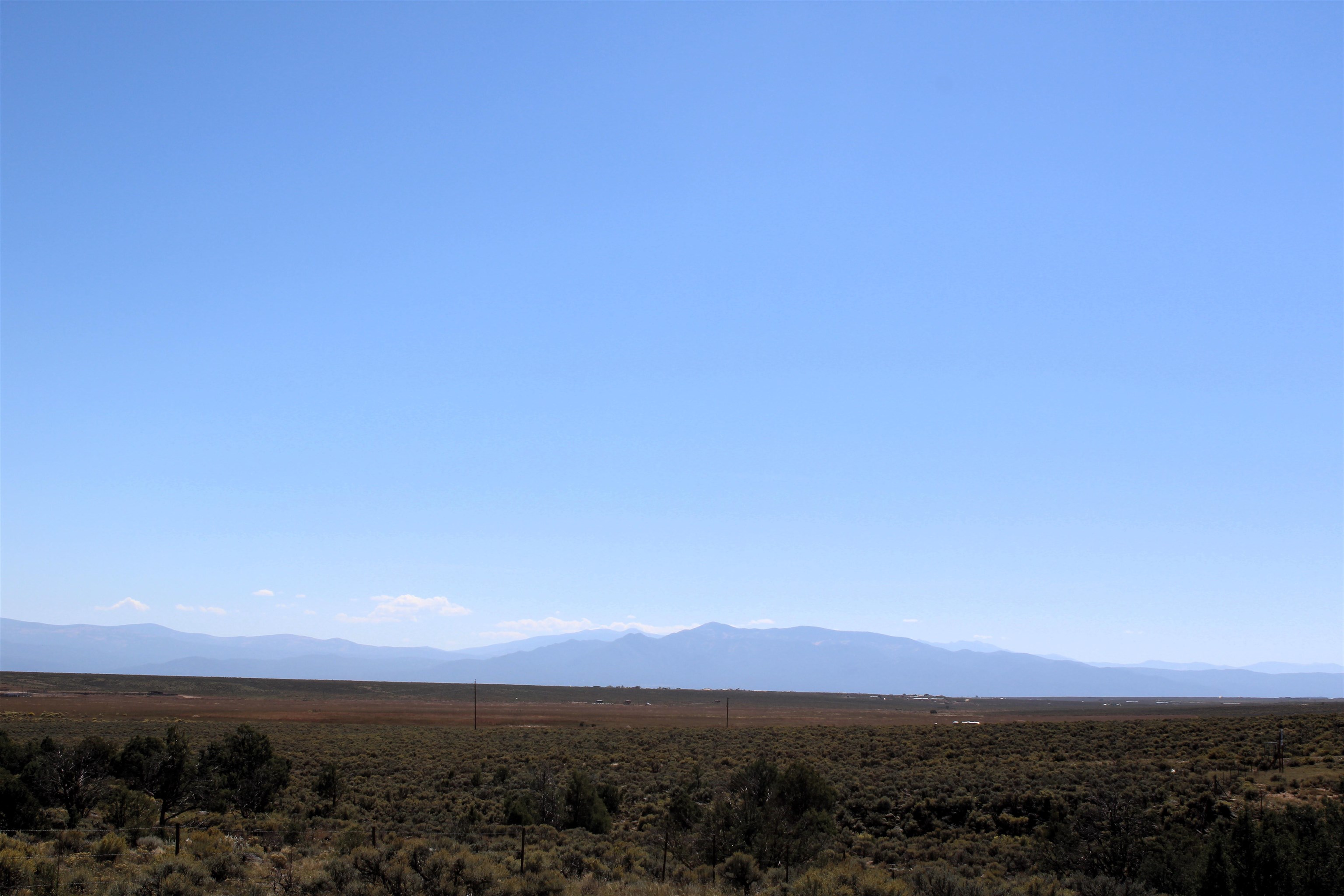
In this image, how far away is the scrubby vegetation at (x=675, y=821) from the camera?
14.1 metres

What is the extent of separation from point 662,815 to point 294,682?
13136cm

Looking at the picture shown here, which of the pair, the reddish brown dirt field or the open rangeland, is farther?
the reddish brown dirt field

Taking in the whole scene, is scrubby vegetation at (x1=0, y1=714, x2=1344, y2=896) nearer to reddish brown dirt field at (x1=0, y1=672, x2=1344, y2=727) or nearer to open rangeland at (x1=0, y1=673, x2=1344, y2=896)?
open rangeland at (x1=0, y1=673, x2=1344, y2=896)

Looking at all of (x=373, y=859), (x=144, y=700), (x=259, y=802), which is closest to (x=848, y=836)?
(x=373, y=859)

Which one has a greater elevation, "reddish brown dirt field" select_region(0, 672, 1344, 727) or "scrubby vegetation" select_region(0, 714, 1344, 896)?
"scrubby vegetation" select_region(0, 714, 1344, 896)

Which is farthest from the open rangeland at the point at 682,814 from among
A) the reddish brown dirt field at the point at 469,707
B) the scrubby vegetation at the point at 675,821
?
the reddish brown dirt field at the point at 469,707

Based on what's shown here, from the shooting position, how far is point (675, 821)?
22.3 m

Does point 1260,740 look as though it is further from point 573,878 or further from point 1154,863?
point 573,878

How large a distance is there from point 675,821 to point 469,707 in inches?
3214

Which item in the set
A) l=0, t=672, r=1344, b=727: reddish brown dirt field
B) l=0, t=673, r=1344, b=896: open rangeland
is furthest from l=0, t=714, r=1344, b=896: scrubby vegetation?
l=0, t=672, r=1344, b=727: reddish brown dirt field

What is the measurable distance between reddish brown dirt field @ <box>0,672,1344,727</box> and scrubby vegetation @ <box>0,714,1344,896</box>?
36.2m

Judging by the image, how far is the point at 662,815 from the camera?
25.4 meters

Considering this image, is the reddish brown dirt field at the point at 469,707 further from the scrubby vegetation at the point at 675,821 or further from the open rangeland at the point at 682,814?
the scrubby vegetation at the point at 675,821

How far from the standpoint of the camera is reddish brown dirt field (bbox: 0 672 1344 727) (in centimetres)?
7212
